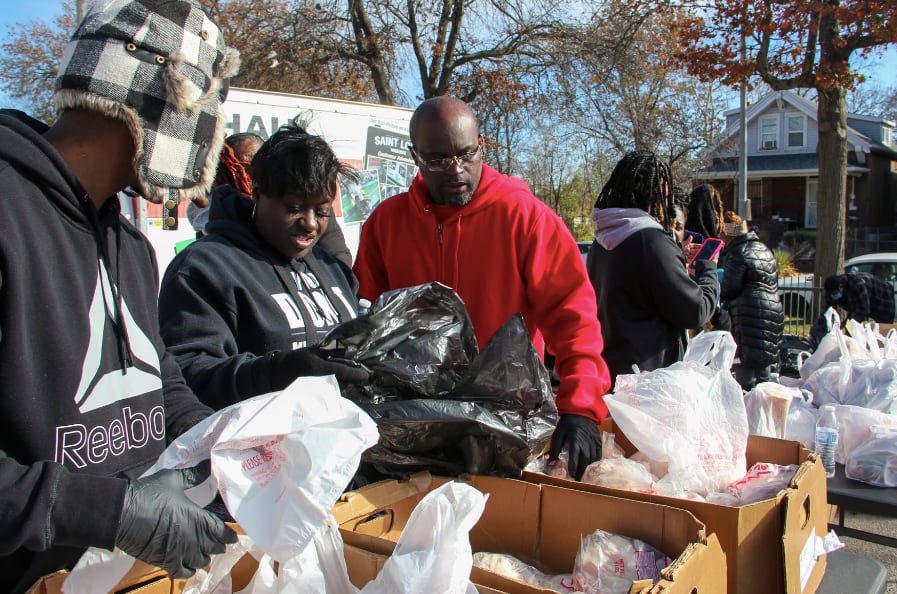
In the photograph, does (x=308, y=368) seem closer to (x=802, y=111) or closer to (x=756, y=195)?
(x=756, y=195)

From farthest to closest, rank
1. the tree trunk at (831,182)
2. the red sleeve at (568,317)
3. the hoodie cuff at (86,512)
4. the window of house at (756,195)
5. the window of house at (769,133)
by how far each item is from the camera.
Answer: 1. the window of house at (769,133)
2. the window of house at (756,195)
3. the tree trunk at (831,182)
4. the red sleeve at (568,317)
5. the hoodie cuff at (86,512)

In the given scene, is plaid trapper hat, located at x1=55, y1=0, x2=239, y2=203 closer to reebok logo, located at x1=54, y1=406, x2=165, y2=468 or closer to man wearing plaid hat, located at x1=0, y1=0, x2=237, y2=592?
man wearing plaid hat, located at x1=0, y1=0, x2=237, y2=592

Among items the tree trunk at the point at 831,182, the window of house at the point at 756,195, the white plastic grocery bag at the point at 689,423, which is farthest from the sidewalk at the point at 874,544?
the window of house at the point at 756,195

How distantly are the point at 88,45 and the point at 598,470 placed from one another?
1488 millimetres

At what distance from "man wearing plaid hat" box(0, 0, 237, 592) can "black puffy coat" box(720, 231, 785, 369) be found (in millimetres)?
4133

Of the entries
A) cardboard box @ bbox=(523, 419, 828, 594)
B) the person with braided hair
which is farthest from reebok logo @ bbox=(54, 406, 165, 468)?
the person with braided hair

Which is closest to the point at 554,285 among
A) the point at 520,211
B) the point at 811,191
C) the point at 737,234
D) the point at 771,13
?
the point at 520,211

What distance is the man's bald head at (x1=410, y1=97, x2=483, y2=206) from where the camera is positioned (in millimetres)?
2115

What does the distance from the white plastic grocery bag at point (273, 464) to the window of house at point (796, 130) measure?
116 feet

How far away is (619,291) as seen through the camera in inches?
117

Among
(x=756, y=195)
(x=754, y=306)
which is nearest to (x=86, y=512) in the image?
(x=754, y=306)

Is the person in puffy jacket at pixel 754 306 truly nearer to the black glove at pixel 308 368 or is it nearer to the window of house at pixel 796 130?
the black glove at pixel 308 368

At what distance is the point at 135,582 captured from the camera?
119cm

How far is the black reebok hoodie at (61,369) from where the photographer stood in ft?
3.32
